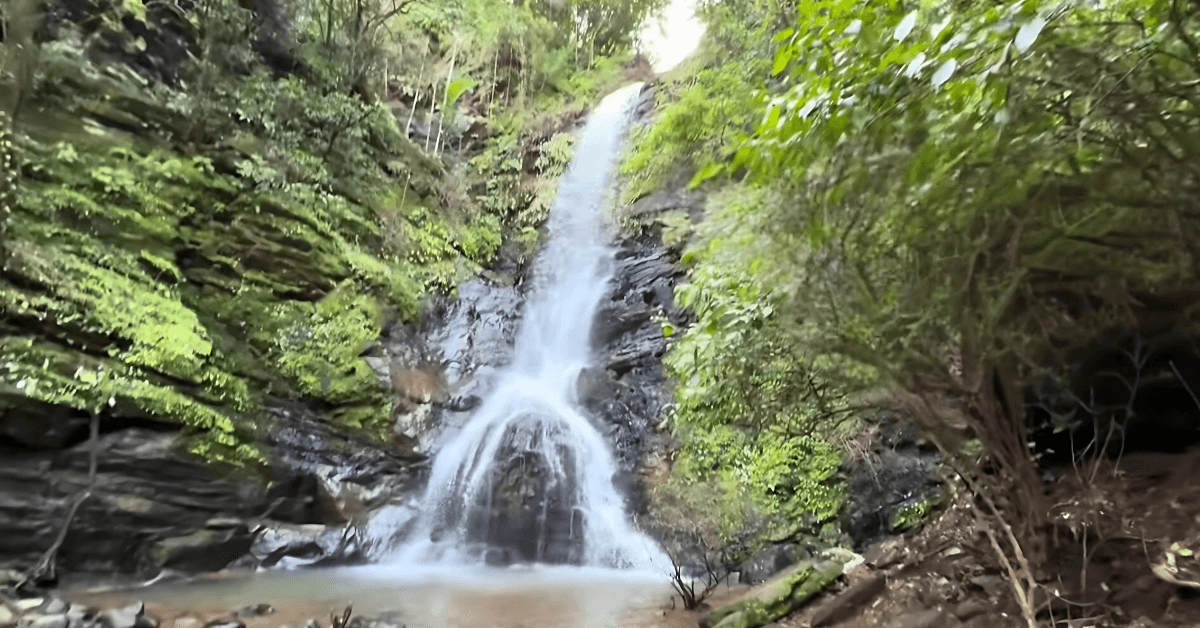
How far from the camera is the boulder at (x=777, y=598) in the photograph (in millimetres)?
4676

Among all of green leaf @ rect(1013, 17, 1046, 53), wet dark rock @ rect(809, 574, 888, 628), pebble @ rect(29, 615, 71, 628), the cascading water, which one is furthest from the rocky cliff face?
green leaf @ rect(1013, 17, 1046, 53)

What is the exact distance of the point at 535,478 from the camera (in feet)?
30.1

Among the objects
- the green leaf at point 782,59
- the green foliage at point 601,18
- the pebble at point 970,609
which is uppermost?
the green foliage at point 601,18

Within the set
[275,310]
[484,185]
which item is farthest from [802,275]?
[484,185]

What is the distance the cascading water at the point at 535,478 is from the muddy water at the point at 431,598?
0.60 metres

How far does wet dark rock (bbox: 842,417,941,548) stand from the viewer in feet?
22.1

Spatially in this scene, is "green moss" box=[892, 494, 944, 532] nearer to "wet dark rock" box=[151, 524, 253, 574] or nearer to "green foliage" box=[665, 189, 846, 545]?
"green foliage" box=[665, 189, 846, 545]

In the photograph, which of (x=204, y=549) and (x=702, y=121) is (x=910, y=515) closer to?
(x=702, y=121)

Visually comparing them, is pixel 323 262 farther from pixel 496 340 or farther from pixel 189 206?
pixel 496 340

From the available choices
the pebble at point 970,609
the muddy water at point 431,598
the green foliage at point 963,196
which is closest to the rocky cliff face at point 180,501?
the muddy water at point 431,598

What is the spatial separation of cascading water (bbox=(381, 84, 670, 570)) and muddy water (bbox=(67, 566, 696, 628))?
596 mm

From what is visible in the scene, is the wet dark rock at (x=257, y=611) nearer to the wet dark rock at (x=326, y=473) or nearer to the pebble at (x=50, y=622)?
the pebble at (x=50, y=622)

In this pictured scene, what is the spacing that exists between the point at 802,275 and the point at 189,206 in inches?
332

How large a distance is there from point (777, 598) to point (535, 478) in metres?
4.97
